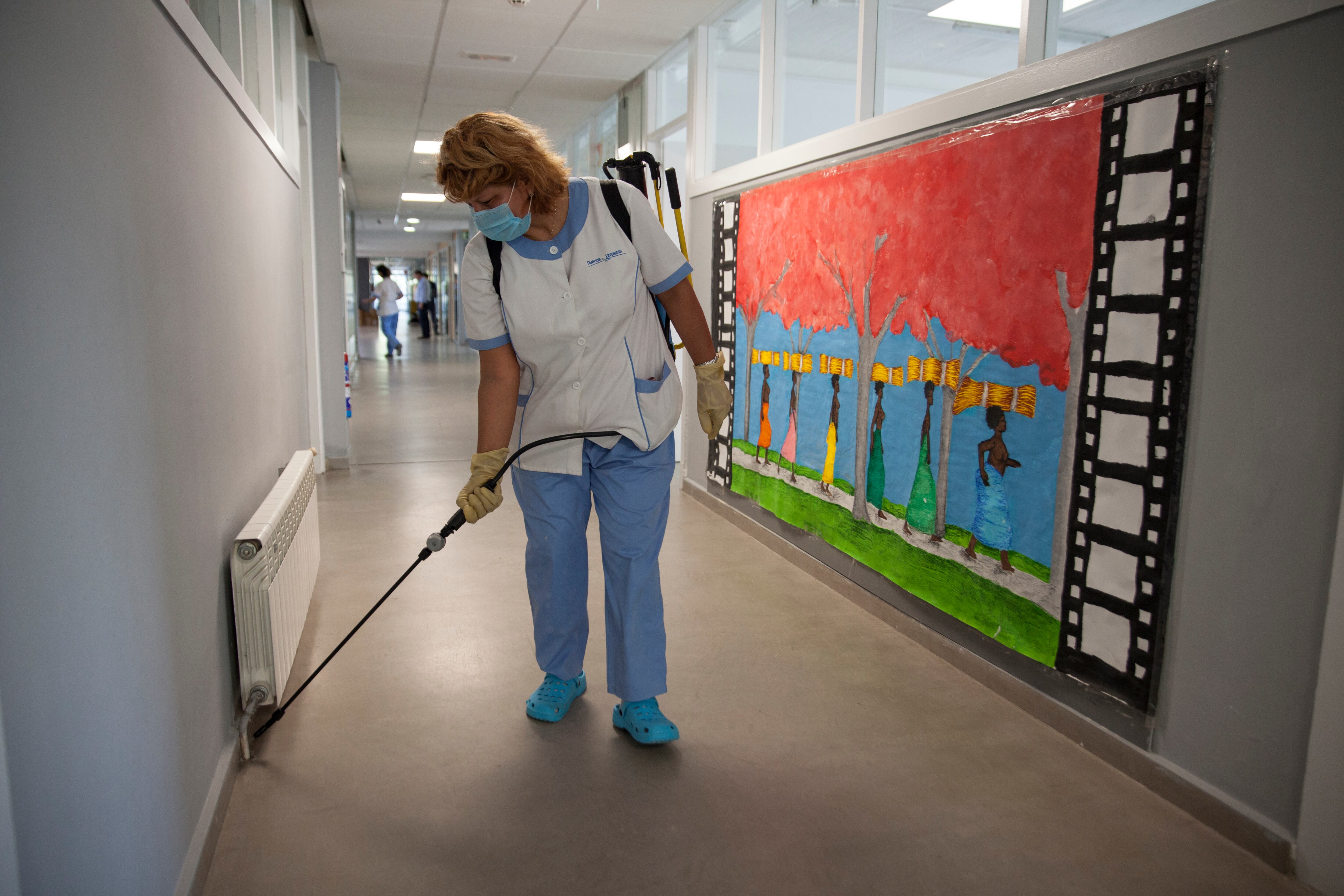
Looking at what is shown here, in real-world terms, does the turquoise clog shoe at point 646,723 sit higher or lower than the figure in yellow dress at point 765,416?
lower

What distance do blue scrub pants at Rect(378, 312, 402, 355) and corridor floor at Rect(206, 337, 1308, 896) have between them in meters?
11.3

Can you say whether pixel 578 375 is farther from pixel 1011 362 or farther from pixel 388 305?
pixel 388 305

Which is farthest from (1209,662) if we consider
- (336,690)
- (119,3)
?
(119,3)

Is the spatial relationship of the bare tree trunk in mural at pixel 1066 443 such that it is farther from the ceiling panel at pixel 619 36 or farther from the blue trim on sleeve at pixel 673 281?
the ceiling panel at pixel 619 36

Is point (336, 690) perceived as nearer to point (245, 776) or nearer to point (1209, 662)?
point (245, 776)

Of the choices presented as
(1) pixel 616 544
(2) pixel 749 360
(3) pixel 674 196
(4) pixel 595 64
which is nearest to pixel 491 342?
(1) pixel 616 544

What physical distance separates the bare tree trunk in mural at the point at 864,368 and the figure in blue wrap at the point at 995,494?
0.58m

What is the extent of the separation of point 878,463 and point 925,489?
273mm

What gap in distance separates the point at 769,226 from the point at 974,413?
5.13 ft

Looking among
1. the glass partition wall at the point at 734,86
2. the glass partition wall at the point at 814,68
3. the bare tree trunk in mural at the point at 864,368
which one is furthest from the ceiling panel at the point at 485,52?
the bare tree trunk in mural at the point at 864,368

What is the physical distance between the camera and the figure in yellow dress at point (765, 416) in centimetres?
377

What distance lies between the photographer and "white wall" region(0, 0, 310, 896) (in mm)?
987

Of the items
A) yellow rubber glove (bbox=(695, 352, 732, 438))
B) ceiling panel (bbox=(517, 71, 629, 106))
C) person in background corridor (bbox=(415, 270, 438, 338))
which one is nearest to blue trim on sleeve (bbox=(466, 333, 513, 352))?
yellow rubber glove (bbox=(695, 352, 732, 438))

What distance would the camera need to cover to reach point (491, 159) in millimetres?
1767
